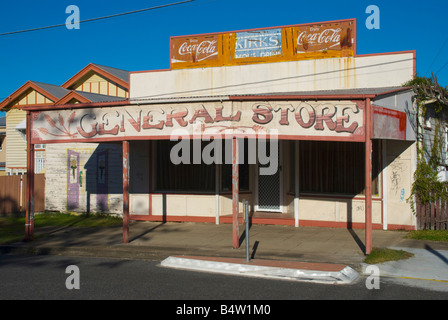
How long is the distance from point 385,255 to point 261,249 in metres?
2.59

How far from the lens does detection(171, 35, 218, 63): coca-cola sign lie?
15750 millimetres

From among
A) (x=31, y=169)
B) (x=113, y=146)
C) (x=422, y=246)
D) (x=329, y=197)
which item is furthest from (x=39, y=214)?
(x=422, y=246)

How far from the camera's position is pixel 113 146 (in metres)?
16.2

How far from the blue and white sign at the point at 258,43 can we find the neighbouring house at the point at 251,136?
3 centimetres

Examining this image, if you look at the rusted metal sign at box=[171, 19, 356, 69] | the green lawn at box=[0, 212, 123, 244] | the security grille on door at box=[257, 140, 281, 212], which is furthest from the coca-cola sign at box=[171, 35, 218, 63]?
the green lawn at box=[0, 212, 123, 244]

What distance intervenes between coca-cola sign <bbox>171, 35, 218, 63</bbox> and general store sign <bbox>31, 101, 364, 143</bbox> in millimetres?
5320

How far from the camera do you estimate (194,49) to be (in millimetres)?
15961

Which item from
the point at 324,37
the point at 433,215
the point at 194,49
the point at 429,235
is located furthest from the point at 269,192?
the point at 194,49

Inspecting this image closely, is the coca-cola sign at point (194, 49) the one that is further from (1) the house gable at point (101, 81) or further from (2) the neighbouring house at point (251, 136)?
(1) the house gable at point (101, 81)

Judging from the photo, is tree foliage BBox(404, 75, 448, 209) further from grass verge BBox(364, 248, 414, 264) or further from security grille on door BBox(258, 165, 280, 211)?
security grille on door BBox(258, 165, 280, 211)

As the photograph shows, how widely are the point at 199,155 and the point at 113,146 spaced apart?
337 cm

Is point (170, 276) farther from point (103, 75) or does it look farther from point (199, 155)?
point (103, 75)

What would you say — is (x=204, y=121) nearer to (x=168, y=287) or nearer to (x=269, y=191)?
(x=168, y=287)

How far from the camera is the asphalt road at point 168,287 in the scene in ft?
22.8
